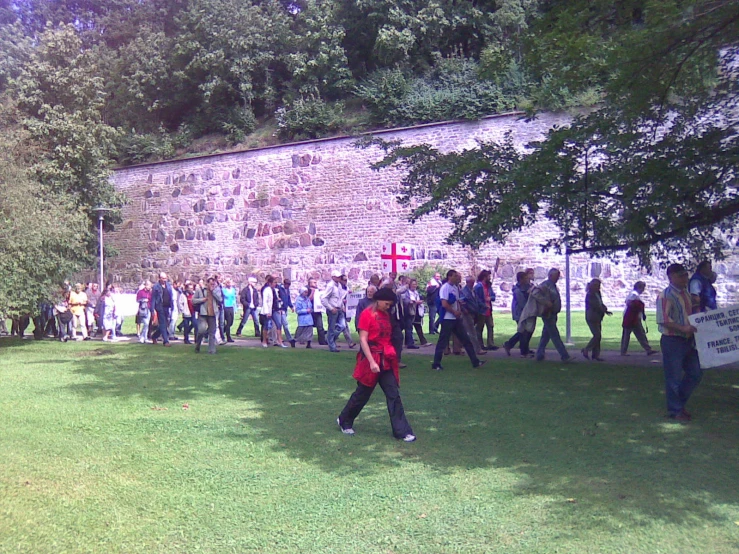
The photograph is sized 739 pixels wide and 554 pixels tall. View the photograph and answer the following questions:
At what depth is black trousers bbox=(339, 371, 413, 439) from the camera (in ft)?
25.5

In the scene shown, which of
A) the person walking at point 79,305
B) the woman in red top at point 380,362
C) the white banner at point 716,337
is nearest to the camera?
the woman in red top at point 380,362

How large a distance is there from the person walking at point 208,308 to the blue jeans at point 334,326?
2.50 metres

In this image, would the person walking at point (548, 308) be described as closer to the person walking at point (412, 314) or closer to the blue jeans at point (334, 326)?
the person walking at point (412, 314)

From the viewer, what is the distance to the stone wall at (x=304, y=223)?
2567cm

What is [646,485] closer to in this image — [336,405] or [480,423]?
[480,423]

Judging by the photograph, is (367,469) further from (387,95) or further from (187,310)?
(387,95)

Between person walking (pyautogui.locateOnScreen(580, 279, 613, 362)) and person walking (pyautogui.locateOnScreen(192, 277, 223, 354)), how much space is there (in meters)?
7.57

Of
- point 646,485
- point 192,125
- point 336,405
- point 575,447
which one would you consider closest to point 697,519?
point 646,485

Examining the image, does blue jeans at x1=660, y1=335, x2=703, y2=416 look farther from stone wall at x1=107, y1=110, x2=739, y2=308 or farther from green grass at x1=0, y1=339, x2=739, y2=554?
stone wall at x1=107, y1=110, x2=739, y2=308

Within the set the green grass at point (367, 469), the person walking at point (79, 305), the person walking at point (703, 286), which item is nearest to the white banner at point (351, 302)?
the green grass at point (367, 469)

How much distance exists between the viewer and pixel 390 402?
791 centimetres

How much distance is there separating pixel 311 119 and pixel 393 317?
20.8 m

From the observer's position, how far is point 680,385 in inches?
344

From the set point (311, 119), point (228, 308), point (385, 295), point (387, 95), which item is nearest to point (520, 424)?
point (385, 295)
